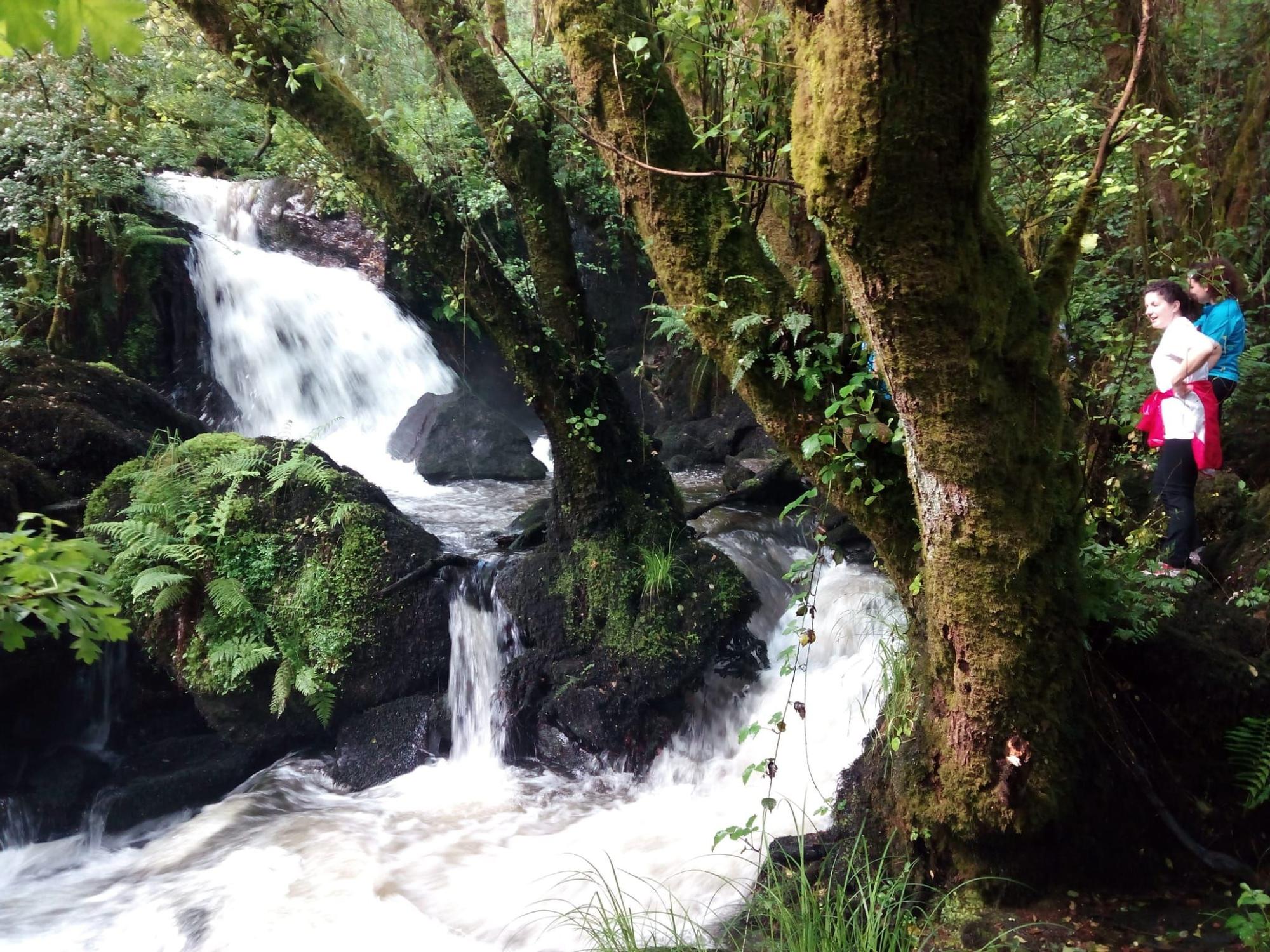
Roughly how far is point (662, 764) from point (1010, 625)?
3525mm

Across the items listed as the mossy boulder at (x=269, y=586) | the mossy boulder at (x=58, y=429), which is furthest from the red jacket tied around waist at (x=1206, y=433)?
the mossy boulder at (x=58, y=429)

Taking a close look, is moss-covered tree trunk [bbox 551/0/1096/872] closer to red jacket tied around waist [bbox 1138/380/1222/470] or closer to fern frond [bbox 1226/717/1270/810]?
fern frond [bbox 1226/717/1270/810]

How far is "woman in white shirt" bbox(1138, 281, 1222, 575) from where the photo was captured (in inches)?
191

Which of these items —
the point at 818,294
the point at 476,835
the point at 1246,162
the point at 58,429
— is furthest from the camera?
the point at 1246,162

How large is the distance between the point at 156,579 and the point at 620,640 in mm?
3297

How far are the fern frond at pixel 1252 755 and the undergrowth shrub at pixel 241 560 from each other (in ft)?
17.6

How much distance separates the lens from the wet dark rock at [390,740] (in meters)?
6.15

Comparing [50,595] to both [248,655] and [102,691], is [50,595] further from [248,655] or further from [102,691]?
[102,691]

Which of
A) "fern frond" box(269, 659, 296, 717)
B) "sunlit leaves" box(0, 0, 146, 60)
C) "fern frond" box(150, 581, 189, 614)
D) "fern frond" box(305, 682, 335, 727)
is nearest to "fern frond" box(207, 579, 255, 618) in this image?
"fern frond" box(150, 581, 189, 614)

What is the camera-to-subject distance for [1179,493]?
5.11 meters

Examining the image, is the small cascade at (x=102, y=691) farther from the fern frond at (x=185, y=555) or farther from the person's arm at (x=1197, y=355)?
the person's arm at (x=1197, y=355)

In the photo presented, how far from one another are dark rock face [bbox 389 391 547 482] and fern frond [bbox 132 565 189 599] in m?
4.67

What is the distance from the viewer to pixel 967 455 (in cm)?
270

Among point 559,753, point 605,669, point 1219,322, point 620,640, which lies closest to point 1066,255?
point 1219,322
